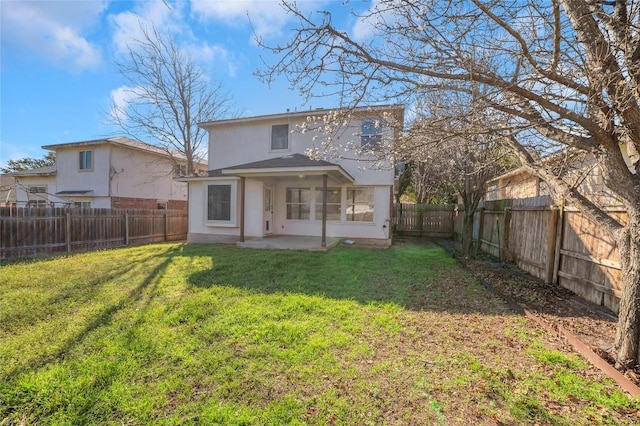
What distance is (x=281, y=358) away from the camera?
3.20 m

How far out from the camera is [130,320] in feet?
13.8

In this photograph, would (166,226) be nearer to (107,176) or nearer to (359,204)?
(107,176)

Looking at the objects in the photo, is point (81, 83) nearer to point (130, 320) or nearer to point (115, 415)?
point (130, 320)

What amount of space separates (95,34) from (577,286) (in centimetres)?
1229

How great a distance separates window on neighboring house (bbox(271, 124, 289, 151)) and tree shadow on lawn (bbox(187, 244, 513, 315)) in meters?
5.17

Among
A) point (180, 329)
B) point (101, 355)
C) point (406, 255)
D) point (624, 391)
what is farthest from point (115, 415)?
point (406, 255)

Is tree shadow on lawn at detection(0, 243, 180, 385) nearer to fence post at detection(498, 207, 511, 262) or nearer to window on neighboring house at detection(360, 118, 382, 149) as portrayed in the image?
window on neighboring house at detection(360, 118, 382, 149)

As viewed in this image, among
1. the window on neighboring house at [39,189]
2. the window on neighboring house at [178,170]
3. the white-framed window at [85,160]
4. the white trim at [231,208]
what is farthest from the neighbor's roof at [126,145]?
the white trim at [231,208]

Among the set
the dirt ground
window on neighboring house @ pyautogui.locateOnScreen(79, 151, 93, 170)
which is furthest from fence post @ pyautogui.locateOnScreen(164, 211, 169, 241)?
the dirt ground

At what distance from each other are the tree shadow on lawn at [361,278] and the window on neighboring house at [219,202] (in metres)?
3.07

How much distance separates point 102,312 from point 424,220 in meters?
15.3

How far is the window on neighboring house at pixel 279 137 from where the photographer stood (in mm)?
12444

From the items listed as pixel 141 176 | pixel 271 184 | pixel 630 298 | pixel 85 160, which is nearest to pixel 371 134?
pixel 271 184

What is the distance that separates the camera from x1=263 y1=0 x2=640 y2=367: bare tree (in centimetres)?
272
